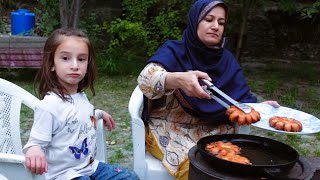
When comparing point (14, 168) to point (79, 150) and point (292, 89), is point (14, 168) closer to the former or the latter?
point (79, 150)

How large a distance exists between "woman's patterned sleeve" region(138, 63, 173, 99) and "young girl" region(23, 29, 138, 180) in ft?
0.98

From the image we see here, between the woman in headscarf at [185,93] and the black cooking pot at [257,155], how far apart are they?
0.27 m

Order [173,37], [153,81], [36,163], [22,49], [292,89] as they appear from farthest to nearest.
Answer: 1. [173,37]
2. [292,89]
3. [22,49]
4. [153,81]
5. [36,163]

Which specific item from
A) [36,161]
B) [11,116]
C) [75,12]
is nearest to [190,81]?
[36,161]

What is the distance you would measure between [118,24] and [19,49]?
1.40m

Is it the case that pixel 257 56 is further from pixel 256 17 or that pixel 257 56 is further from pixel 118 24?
pixel 118 24

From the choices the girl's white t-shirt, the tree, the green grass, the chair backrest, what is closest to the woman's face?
the girl's white t-shirt

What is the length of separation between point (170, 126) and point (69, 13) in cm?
446

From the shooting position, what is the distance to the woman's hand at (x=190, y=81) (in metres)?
1.97

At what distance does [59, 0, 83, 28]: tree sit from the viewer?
6.52 m

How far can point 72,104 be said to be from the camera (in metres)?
2.14

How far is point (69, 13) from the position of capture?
6.61 metres

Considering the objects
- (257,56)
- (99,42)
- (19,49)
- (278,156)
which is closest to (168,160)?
(278,156)

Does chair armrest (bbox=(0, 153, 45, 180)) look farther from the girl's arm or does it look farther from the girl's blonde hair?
the girl's blonde hair
